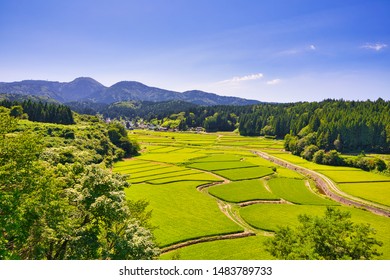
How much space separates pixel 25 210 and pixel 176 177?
48625 mm

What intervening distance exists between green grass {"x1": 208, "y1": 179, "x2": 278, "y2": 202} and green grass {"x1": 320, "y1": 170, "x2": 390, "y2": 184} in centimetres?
1875

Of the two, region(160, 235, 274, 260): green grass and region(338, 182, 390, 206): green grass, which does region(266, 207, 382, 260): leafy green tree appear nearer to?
region(160, 235, 274, 260): green grass

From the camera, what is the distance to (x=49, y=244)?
1664 cm

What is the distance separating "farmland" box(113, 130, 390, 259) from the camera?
3247cm

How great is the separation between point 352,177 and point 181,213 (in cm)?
4540

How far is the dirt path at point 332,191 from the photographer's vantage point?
4498cm

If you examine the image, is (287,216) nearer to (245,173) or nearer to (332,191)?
(332,191)

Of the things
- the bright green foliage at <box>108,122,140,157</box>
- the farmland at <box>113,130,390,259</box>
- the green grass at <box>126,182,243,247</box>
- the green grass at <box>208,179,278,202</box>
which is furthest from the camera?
the bright green foliage at <box>108,122,140,157</box>

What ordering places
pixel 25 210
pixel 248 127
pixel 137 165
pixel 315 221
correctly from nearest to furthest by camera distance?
pixel 25 210 < pixel 315 221 < pixel 137 165 < pixel 248 127

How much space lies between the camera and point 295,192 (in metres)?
53.6

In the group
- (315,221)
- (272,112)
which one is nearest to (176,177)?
(315,221)

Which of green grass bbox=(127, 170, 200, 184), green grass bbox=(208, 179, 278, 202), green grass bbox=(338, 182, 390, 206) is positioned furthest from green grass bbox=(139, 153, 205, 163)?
green grass bbox=(338, 182, 390, 206)

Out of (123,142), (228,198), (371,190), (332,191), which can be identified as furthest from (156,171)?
(371,190)
